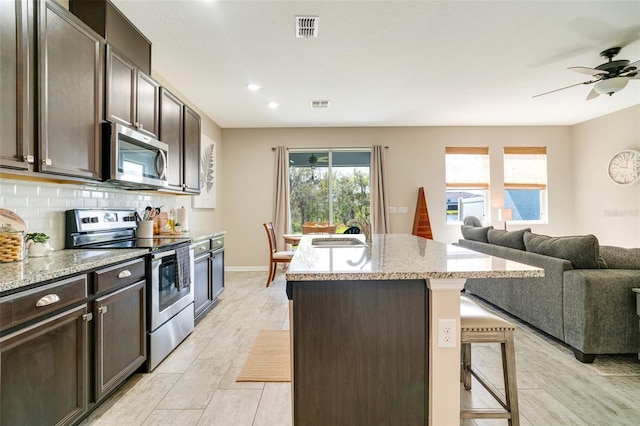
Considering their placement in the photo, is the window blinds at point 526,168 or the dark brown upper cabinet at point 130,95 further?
the window blinds at point 526,168

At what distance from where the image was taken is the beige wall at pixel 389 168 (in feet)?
19.6

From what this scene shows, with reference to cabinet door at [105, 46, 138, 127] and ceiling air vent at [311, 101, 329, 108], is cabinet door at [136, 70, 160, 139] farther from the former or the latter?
ceiling air vent at [311, 101, 329, 108]

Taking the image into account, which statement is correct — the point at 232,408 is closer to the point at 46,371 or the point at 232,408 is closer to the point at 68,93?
the point at 46,371

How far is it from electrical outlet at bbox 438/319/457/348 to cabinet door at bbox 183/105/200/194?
306cm

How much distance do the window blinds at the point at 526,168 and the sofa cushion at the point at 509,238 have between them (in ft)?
10.4

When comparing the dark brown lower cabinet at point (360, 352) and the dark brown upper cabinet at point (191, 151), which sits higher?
the dark brown upper cabinet at point (191, 151)

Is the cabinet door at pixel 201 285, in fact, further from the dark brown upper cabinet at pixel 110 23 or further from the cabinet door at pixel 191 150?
the dark brown upper cabinet at pixel 110 23

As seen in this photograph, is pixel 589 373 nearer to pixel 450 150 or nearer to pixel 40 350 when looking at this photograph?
pixel 40 350

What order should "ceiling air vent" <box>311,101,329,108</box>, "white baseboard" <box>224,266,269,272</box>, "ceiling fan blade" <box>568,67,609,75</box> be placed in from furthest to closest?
1. "white baseboard" <box>224,266,269,272</box>
2. "ceiling air vent" <box>311,101,329,108</box>
3. "ceiling fan blade" <box>568,67,609,75</box>

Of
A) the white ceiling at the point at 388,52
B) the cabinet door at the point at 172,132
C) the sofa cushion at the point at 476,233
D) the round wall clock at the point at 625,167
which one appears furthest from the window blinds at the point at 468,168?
the cabinet door at the point at 172,132

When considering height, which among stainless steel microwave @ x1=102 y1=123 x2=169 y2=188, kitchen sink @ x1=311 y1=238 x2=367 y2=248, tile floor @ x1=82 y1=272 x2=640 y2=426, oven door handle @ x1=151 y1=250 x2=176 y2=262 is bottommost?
tile floor @ x1=82 y1=272 x2=640 y2=426

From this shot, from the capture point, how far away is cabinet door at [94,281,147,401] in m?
1.72

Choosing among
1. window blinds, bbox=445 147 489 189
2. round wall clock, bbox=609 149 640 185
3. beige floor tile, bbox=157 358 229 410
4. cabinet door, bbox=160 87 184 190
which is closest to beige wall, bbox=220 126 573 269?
window blinds, bbox=445 147 489 189

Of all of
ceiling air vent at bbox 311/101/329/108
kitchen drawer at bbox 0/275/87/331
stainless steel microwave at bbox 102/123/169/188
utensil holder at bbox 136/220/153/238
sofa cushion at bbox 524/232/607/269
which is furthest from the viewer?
ceiling air vent at bbox 311/101/329/108
